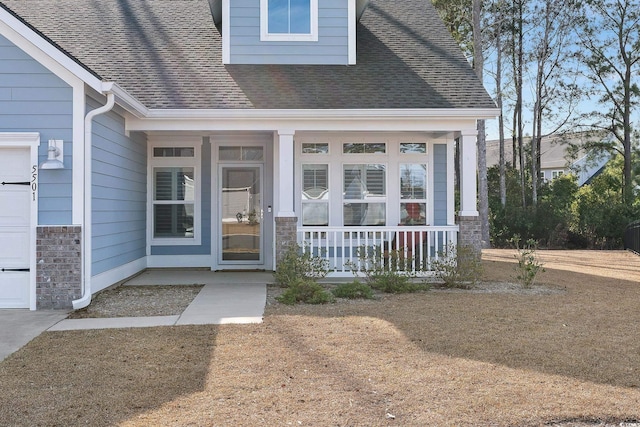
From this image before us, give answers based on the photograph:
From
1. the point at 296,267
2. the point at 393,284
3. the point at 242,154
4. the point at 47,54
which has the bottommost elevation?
the point at 393,284

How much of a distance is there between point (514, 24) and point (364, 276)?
1801 cm

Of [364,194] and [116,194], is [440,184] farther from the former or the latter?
[116,194]

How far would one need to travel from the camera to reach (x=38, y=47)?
7.01 m

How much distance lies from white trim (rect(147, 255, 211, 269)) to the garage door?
367 cm

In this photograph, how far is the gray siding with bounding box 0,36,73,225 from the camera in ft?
23.4

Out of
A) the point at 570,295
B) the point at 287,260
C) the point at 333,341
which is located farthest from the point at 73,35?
the point at 570,295

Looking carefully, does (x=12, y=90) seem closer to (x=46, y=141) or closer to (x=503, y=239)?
(x=46, y=141)

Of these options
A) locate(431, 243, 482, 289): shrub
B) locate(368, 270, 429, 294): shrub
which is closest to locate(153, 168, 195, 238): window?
locate(368, 270, 429, 294): shrub

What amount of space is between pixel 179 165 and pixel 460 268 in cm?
564

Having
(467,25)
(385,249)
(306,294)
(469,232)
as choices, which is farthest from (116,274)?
(467,25)

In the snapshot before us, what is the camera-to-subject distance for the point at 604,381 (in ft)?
14.3

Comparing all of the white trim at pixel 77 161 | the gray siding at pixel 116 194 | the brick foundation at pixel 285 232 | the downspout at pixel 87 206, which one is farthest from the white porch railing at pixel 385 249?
the white trim at pixel 77 161

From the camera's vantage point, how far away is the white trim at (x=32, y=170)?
7109mm

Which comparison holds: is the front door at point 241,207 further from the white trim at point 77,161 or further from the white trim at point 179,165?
the white trim at point 77,161
